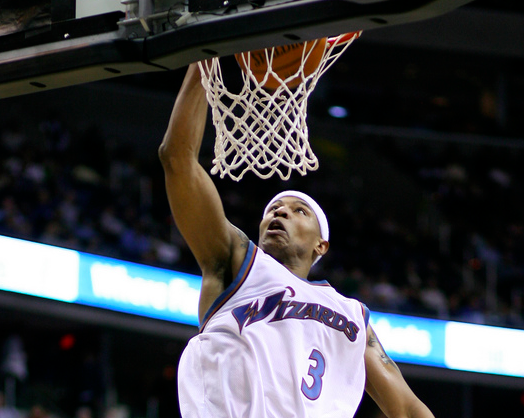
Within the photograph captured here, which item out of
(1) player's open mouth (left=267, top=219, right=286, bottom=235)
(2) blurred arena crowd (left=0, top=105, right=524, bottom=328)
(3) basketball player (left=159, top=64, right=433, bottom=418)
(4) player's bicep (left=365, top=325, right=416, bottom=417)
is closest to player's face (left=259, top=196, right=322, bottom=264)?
(1) player's open mouth (left=267, top=219, right=286, bottom=235)

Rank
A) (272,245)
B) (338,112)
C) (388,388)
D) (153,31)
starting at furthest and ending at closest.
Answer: (338,112) < (272,245) < (388,388) < (153,31)

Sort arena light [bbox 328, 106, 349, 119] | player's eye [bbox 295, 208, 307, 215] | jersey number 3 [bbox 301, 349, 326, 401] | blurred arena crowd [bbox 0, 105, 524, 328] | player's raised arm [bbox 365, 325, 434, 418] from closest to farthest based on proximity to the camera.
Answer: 1. jersey number 3 [bbox 301, 349, 326, 401]
2. player's raised arm [bbox 365, 325, 434, 418]
3. player's eye [bbox 295, 208, 307, 215]
4. blurred arena crowd [bbox 0, 105, 524, 328]
5. arena light [bbox 328, 106, 349, 119]

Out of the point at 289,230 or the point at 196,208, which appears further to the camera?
the point at 289,230

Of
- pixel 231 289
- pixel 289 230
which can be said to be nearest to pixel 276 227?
pixel 289 230

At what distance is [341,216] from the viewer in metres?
15.4

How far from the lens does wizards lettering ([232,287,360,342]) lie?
12.8 feet

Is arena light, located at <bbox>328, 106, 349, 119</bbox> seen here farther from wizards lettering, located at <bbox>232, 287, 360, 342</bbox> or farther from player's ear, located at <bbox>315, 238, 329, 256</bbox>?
wizards lettering, located at <bbox>232, 287, 360, 342</bbox>

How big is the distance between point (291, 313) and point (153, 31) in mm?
1359

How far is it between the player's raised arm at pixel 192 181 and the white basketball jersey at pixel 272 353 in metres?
0.17

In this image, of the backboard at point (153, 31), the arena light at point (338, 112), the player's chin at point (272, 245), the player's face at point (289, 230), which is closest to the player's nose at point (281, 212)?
the player's face at point (289, 230)

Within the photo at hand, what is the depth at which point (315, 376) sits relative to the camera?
3.92m

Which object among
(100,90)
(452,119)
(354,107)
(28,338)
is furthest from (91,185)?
(452,119)

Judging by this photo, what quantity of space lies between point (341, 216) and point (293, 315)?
37.8 feet

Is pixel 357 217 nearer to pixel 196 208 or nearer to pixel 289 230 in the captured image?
pixel 289 230
